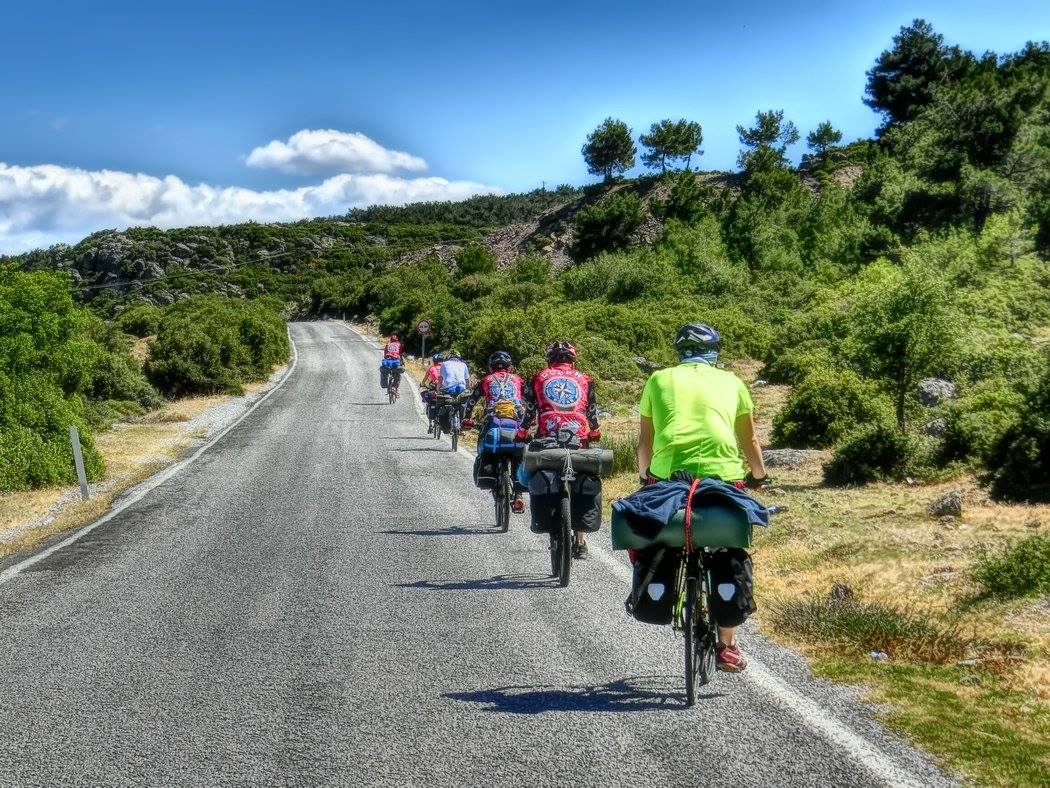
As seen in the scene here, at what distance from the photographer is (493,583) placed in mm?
8180

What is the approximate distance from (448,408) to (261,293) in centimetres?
10941

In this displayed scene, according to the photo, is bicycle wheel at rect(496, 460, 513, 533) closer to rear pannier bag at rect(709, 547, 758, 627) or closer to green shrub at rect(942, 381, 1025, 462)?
rear pannier bag at rect(709, 547, 758, 627)

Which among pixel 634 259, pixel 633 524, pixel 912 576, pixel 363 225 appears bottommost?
pixel 912 576

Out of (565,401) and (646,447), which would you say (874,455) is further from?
(646,447)

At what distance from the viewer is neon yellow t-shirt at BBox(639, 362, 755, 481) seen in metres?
4.95

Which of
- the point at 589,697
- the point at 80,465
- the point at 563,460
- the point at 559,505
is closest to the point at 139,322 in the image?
the point at 80,465

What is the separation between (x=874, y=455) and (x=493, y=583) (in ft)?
28.1

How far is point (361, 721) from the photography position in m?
4.77

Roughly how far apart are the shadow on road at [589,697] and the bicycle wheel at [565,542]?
2.54m

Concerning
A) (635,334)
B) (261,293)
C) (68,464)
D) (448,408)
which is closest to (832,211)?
(635,334)

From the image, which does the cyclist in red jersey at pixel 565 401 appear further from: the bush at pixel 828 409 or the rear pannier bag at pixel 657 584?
the bush at pixel 828 409

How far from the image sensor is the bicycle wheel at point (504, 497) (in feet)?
35.7

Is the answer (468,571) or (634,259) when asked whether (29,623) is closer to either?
(468,571)

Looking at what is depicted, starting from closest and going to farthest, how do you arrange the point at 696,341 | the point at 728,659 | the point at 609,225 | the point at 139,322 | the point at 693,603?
the point at 693,603
the point at 728,659
the point at 696,341
the point at 139,322
the point at 609,225
